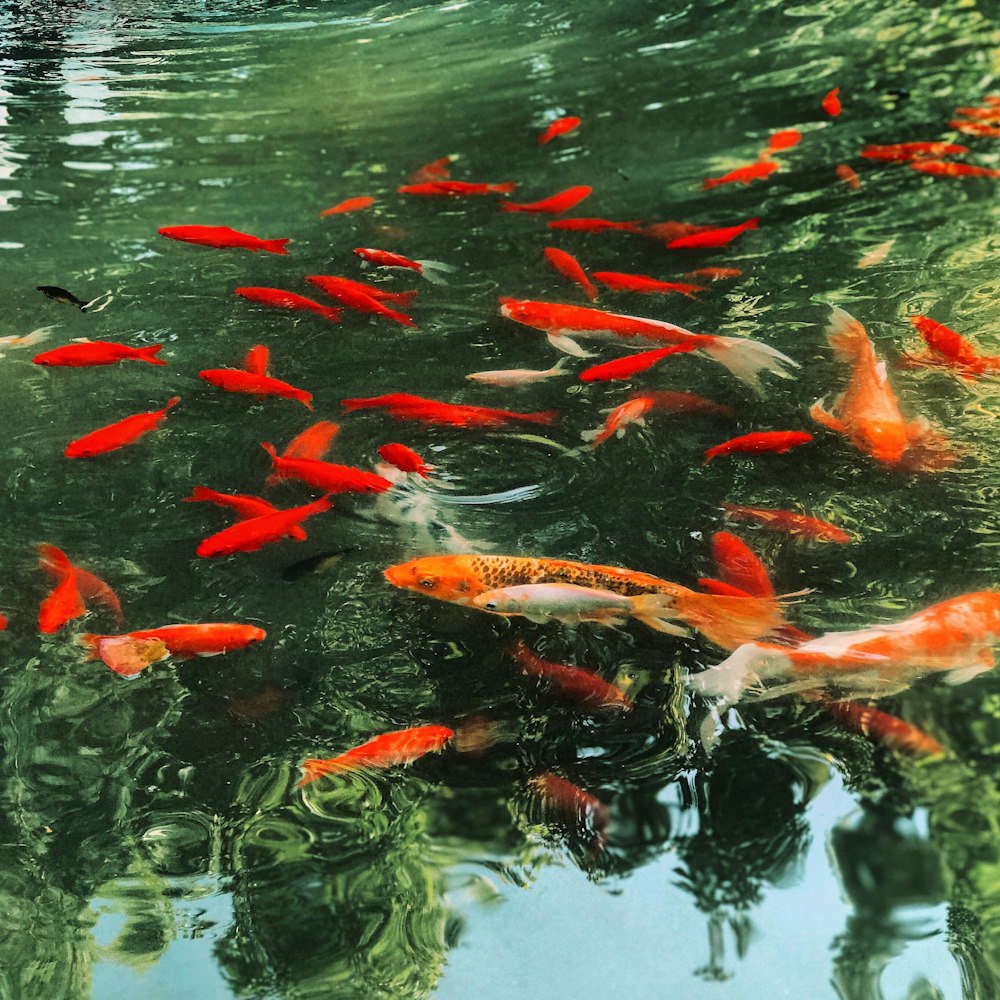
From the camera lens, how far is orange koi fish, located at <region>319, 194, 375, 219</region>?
17.5 ft

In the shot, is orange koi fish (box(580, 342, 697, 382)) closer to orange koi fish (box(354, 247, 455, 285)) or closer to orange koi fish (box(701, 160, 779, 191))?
orange koi fish (box(354, 247, 455, 285))

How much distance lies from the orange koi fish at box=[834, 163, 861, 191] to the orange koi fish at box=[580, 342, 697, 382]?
2125mm

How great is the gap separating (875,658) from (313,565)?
173 cm

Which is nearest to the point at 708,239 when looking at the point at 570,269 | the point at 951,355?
the point at 570,269

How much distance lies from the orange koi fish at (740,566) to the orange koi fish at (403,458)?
1.08 metres

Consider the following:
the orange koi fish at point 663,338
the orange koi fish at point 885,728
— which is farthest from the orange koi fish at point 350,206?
the orange koi fish at point 885,728

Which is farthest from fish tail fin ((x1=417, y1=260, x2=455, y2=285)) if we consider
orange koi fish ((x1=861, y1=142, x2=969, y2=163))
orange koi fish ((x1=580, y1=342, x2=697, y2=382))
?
orange koi fish ((x1=861, y1=142, x2=969, y2=163))

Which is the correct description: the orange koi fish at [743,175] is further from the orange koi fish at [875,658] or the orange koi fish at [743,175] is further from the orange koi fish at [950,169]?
the orange koi fish at [875,658]

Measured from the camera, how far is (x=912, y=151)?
5.43 meters

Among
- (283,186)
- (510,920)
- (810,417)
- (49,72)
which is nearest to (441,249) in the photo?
(283,186)

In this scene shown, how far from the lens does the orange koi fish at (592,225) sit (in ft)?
16.1

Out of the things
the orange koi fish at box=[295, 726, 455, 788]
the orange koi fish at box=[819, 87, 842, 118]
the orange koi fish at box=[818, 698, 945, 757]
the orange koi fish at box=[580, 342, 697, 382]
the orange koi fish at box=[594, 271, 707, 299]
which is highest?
the orange koi fish at box=[819, 87, 842, 118]

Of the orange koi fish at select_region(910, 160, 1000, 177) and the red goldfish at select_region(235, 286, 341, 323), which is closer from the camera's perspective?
the red goldfish at select_region(235, 286, 341, 323)

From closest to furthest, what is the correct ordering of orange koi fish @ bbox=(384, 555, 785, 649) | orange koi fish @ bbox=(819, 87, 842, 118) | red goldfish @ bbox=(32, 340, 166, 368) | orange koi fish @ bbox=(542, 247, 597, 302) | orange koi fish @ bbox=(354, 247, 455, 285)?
orange koi fish @ bbox=(384, 555, 785, 649), red goldfish @ bbox=(32, 340, 166, 368), orange koi fish @ bbox=(542, 247, 597, 302), orange koi fish @ bbox=(354, 247, 455, 285), orange koi fish @ bbox=(819, 87, 842, 118)
